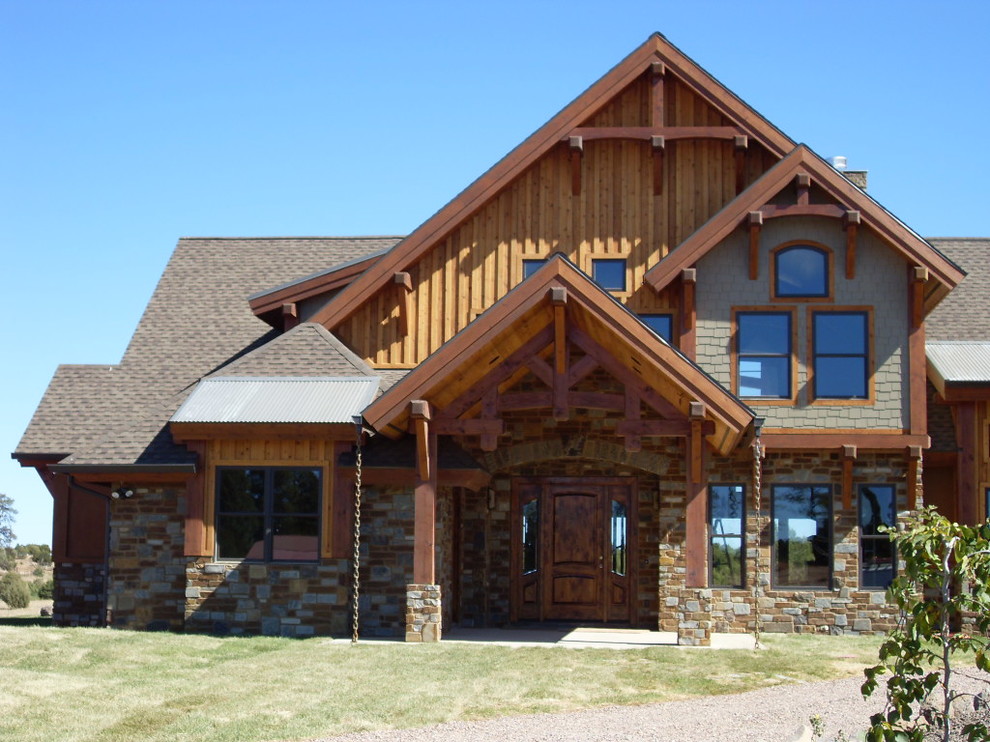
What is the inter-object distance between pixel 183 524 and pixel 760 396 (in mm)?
9266

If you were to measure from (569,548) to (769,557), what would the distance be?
3253mm

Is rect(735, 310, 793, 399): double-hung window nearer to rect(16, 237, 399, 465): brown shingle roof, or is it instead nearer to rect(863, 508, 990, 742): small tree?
rect(16, 237, 399, 465): brown shingle roof

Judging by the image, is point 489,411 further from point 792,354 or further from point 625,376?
point 792,354

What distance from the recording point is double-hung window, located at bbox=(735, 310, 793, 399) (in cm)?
1922

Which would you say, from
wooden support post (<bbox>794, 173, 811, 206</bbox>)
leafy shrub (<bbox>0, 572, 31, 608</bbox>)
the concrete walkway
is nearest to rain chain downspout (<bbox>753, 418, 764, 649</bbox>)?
the concrete walkway

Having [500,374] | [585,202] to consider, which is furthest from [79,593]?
[585,202]

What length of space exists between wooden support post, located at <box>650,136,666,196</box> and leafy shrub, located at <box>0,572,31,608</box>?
22114 mm

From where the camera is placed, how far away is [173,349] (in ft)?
72.6

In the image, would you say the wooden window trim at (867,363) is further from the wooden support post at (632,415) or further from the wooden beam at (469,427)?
the wooden beam at (469,427)

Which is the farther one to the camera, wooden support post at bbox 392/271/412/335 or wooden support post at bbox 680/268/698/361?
wooden support post at bbox 392/271/412/335

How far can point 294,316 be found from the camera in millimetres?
20422

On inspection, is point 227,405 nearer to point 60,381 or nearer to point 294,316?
point 294,316

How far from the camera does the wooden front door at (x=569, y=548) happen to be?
19.8 m

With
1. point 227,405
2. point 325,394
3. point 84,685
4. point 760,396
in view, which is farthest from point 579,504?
point 84,685
